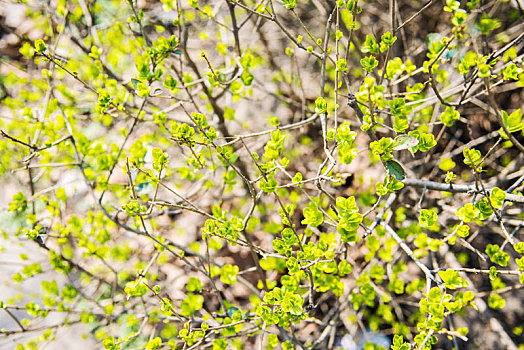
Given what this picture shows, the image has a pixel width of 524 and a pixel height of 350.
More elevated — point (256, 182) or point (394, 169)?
point (256, 182)

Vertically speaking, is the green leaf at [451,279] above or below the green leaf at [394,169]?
below

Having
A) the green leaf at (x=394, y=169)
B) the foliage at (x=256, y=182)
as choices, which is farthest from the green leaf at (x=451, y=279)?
the green leaf at (x=394, y=169)

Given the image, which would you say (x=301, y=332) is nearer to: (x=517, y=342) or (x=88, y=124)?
(x=517, y=342)

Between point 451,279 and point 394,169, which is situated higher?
point 394,169

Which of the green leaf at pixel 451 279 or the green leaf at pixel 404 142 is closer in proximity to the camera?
the green leaf at pixel 404 142

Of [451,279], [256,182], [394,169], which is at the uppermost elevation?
[256,182]

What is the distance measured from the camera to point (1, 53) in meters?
2.93

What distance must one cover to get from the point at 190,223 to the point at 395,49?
1729 millimetres

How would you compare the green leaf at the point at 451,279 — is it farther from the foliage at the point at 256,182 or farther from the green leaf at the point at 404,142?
the green leaf at the point at 404,142

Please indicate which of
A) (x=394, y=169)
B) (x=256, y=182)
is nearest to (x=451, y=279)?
(x=394, y=169)

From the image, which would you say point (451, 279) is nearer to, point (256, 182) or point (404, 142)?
point (404, 142)

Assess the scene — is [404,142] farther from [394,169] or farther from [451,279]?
[451,279]

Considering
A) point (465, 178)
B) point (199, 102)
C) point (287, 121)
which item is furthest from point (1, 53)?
point (465, 178)

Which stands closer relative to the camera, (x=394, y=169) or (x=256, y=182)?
(x=394, y=169)
